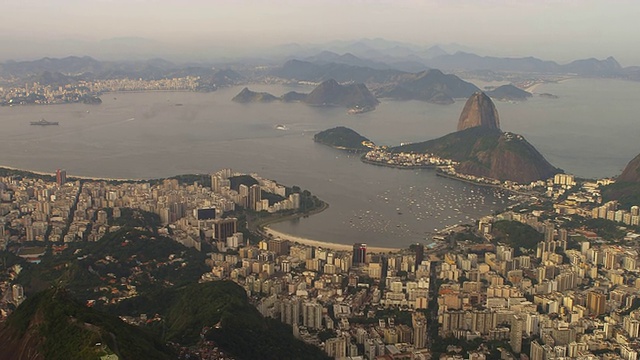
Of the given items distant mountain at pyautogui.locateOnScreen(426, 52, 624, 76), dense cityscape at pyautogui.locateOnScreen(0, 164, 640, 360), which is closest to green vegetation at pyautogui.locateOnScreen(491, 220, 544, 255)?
dense cityscape at pyautogui.locateOnScreen(0, 164, 640, 360)

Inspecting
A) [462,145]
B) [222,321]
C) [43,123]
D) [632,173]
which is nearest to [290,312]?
[222,321]

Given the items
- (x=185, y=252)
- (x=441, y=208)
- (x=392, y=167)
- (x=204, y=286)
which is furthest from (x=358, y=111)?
(x=204, y=286)

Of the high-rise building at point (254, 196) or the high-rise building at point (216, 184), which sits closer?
the high-rise building at point (254, 196)

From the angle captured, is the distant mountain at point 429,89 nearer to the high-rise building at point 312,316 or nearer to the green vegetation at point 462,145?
the green vegetation at point 462,145

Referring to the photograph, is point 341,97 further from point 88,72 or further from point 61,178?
point 88,72

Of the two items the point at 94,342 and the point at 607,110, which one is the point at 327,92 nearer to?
the point at 607,110

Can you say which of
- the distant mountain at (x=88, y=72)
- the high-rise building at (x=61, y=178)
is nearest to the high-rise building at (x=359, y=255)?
the high-rise building at (x=61, y=178)

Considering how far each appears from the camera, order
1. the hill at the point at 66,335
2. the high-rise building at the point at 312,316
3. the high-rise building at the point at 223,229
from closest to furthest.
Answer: the hill at the point at 66,335, the high-rise building at the point at 312,316, the high-rise building at the point at 223,229
